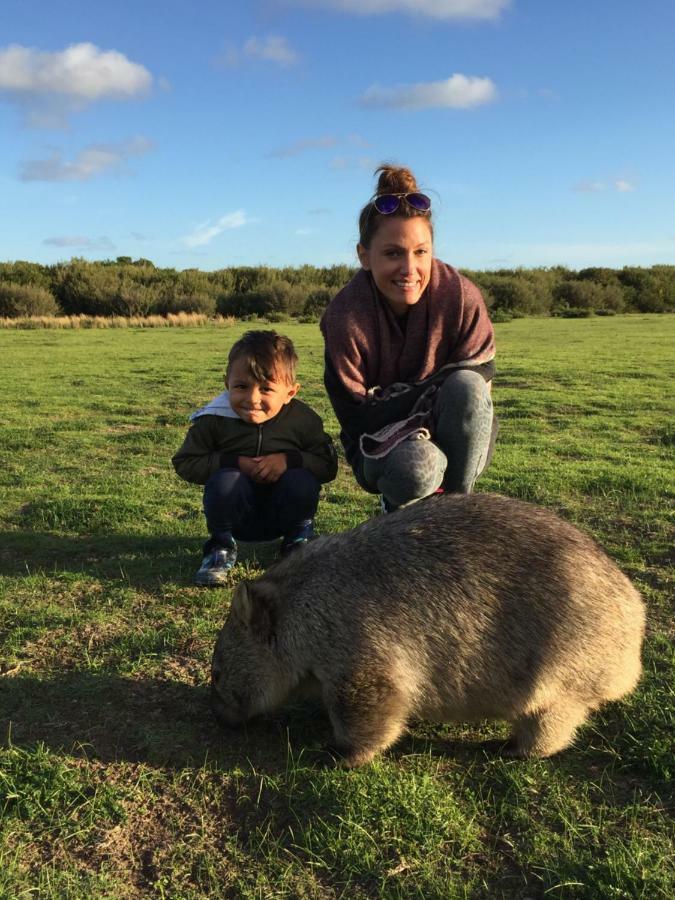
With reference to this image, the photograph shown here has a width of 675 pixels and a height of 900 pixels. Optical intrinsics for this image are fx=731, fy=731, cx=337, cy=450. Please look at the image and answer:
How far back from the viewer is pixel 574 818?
2.54m

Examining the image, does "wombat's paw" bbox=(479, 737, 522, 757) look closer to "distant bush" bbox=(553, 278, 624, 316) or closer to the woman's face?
the woman's face

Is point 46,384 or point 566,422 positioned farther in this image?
point 46,384

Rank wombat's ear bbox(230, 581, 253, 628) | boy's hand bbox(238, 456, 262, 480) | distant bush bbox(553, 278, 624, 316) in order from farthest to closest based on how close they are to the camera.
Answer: distant bush bbox(553, 278, 624, 316), boy's hand bbox(238, 456, 262, 480), wombat's ear bbox(230, 581, 253, 628)

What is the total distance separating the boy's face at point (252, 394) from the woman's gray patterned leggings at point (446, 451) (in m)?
0.69

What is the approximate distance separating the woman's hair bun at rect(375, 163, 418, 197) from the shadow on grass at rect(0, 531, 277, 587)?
2.52 meters

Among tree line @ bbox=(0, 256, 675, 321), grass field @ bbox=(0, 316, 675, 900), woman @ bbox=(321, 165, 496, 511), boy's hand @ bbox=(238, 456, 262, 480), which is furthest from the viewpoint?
tree line @ bbox=(0, 256, 675, 321)

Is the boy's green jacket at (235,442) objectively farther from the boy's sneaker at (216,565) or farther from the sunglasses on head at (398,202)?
the sunglasses on head at (398,202)

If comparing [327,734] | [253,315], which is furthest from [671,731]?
[253,315]

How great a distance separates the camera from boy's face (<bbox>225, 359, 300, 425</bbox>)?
4.64 meters

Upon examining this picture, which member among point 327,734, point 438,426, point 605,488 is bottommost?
point 327,734

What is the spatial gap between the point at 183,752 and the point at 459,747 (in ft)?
3.72

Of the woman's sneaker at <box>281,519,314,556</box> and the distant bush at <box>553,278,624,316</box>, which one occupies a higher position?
the distant bush at <box>553,278,624,316</box>

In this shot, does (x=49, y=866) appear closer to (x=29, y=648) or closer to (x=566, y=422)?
(x=29, y=648)

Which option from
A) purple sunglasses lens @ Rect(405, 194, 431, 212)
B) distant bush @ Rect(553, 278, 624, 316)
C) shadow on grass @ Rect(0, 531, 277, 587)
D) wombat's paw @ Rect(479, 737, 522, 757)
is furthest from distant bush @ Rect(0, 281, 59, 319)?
wombat's paw @ Rect(479, 737, 522, 757)
